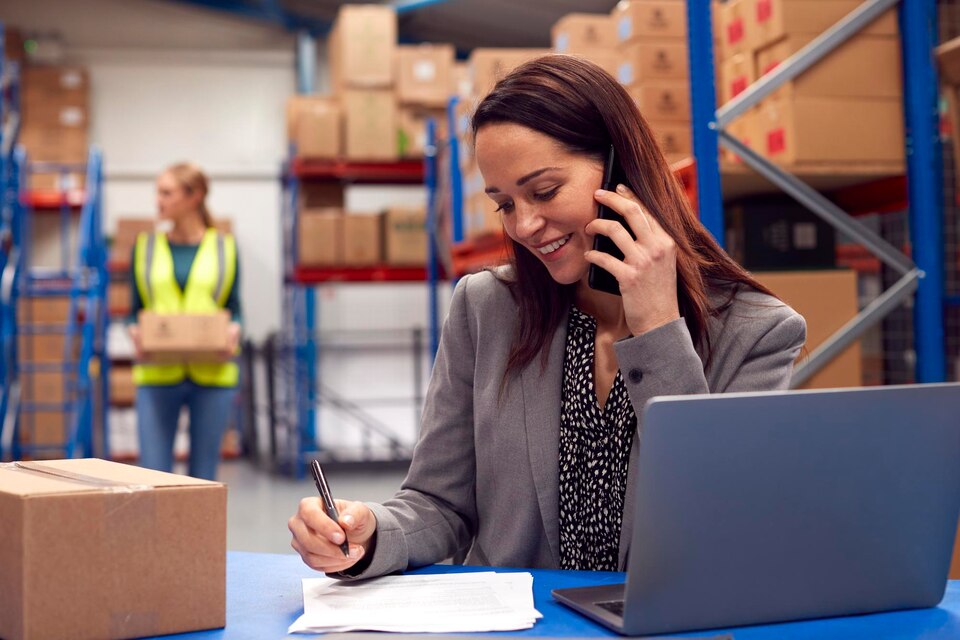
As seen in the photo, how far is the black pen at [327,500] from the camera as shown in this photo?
4.34 feet

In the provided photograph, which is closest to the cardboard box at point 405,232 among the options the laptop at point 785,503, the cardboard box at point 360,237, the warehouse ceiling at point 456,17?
the cardboard box at point 360,237

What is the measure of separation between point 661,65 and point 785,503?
300cm

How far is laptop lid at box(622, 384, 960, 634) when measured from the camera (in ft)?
3.20

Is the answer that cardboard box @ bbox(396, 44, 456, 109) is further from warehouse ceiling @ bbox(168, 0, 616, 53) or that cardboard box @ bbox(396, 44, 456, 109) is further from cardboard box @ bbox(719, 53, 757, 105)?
cardboard box @ bbox(719, 53, 757, 105)

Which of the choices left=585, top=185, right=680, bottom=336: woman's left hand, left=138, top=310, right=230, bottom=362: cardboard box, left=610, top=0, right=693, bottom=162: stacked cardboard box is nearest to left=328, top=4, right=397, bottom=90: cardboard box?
left=138, top=310, right=230, bottom=362: cardboard box

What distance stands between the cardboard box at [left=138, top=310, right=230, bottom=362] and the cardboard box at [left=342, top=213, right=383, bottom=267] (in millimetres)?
2901

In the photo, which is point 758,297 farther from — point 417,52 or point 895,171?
point 417,52

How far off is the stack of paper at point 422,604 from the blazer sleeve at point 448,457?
19 centimetres

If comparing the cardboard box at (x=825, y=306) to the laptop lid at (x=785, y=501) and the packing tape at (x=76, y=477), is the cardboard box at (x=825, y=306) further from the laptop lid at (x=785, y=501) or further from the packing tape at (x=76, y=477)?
the packing tape at (x=76, y=477)

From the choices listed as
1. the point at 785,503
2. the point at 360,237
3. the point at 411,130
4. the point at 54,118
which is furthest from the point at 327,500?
the point at 54,118

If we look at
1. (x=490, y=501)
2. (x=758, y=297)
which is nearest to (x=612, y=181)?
(x=758, y=297)

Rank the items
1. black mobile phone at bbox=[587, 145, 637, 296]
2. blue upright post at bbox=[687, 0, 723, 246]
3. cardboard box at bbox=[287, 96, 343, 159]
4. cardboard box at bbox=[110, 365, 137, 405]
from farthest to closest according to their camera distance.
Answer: cardboard box at bbox=[110, 365, 137, 405]
cardboard box at bbox=[287, 96, 343, 159]
blue upright post at bbox=[687, 0, 723, 246]
black mobile phone at bbox=[587, 145, 637, 296]

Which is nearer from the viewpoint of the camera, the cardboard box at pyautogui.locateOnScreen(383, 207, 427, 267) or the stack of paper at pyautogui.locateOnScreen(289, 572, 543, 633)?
the stack of paper at pyautogui.locateOnScreen(289, 572, 543, 633)

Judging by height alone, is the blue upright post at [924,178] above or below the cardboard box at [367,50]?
below
